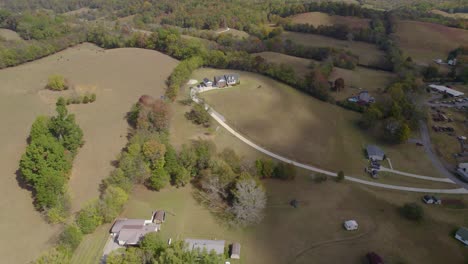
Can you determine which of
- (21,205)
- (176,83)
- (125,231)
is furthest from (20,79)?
(125,231)

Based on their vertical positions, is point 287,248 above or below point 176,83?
below

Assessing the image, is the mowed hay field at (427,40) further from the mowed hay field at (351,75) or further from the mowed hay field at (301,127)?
the mowed hay field at (301,127)

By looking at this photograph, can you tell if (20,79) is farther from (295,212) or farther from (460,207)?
(460,207)

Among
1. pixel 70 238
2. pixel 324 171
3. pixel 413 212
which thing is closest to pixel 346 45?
pixel 324 171

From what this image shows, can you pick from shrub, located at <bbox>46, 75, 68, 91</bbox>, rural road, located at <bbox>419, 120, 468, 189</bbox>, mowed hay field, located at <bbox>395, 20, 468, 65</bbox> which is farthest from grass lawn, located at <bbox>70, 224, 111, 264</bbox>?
mowed hay field, located at <bbox>395, 20, 468, 65</bbox>

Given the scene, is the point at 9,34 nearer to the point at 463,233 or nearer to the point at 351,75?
the point at 351,75
